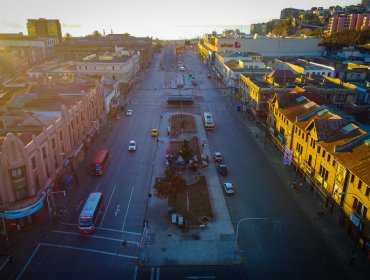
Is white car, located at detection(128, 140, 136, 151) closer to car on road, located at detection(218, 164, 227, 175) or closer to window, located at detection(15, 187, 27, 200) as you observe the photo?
car on road, located at detection(218, 164, 227, 175)

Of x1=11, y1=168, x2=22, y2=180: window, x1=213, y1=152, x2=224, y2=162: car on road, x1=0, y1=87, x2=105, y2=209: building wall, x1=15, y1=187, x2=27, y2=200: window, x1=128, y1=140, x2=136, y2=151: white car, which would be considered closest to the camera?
x1=0, y1=87, x2=105, y2=209: building wall

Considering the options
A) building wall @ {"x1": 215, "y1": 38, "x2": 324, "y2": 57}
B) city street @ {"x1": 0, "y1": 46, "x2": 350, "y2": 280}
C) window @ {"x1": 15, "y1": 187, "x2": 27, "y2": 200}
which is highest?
building wall @ {"x1": 215, "y1": 38, "x2": 324, "y2": 57}

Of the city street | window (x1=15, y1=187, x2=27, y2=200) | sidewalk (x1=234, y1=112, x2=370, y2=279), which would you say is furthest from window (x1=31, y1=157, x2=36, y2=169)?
sidewalk (x1=234, y1=112, x2=370, y2=279)

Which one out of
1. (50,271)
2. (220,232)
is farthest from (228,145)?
(50,271)

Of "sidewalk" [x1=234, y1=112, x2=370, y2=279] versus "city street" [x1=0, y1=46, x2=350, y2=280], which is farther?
"sidewalk" [x1=234, y1=112, x2=370, y2=279]

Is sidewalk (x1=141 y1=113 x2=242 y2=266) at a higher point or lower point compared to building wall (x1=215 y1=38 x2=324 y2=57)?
lower

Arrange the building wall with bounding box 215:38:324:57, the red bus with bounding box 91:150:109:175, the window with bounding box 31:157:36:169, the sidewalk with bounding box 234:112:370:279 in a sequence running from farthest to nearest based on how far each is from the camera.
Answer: the building wall with bounding box 215:38:324:57 → the red bus with bounding box 91:150:109:175 → the window with bounding box 31:157:36:169 → the sidewalk with bounding box 234:112:370:279
